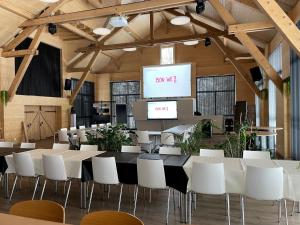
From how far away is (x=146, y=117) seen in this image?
1177cm

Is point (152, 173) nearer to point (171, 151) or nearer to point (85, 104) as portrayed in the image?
point (171, 151)

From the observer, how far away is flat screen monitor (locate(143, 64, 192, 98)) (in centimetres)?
1322

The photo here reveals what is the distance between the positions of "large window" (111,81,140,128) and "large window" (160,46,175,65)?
6.55ft

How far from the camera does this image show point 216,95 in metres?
14.2

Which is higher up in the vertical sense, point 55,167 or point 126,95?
point 126,95

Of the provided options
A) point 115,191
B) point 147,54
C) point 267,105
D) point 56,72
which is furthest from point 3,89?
point 267,105

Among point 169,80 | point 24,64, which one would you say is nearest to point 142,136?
point 24,64

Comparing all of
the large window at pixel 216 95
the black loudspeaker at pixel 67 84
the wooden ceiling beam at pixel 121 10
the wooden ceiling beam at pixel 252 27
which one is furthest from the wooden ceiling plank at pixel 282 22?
the black loudspeaker at pixel 67 84

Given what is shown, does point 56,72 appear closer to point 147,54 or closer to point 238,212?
point 147,54

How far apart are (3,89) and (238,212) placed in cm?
902

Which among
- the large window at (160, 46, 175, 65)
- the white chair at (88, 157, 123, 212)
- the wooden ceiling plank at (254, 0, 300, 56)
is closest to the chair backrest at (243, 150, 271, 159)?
the wooden ceiling plank at (254, 0, 300, 56)

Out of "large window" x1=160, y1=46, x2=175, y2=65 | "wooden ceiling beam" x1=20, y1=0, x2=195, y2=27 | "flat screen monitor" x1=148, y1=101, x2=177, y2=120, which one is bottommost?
"flat screen monitor" x1=148, y1=101, x2=177, y2=120

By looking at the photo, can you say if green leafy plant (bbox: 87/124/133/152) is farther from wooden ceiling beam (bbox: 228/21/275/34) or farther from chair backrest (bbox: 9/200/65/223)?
chair backrest (bbox: 9/200/65/223)

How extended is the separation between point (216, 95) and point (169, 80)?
287cm
